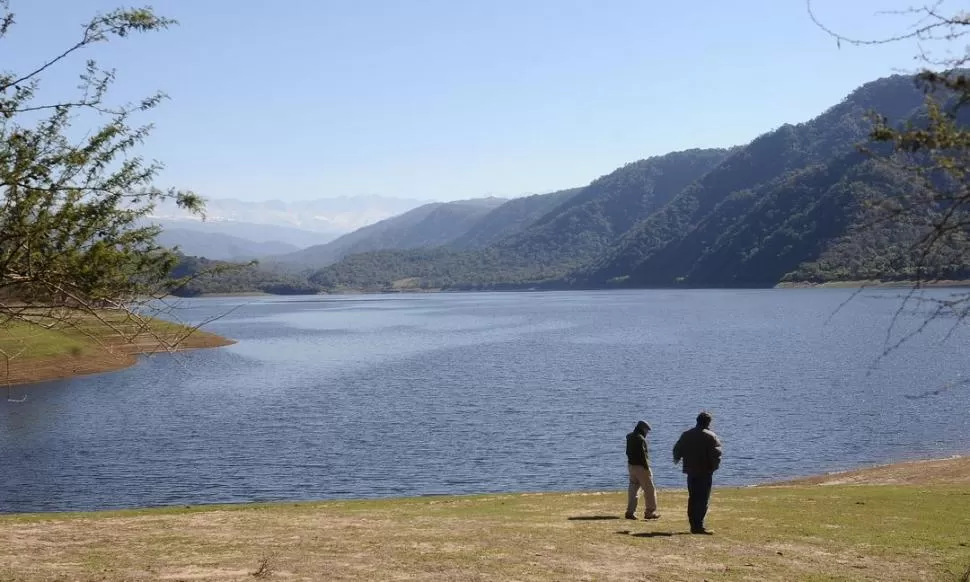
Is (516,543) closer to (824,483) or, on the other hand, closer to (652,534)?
(652,534)

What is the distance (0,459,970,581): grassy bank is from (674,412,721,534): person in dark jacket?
58cm

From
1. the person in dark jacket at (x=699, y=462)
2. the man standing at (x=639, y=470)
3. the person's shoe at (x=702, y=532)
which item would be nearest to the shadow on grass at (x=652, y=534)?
the person's shoe at (x=702, y=532)

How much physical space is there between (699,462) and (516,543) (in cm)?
383

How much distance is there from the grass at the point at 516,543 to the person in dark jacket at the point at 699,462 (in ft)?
1.55

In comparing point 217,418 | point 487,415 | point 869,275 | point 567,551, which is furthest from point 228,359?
point 869,275

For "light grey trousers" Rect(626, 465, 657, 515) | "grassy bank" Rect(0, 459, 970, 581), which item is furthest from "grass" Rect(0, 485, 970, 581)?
"light grey trousers" Rect(626, 465, 657, 515)

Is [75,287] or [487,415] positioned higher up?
[75,287]

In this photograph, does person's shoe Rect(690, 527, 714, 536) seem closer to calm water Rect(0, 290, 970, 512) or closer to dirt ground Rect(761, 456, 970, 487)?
calm water Rect(0, 290, 970, 512)

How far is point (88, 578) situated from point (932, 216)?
37.0 feet

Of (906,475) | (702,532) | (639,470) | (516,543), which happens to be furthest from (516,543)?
(906,475)

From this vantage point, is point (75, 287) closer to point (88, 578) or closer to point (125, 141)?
point (125, 141)

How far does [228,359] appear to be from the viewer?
92688 mm

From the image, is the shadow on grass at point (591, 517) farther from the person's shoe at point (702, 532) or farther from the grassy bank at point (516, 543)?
the person's shoe at point (702, 532)

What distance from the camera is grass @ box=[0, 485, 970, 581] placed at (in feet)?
41.7
